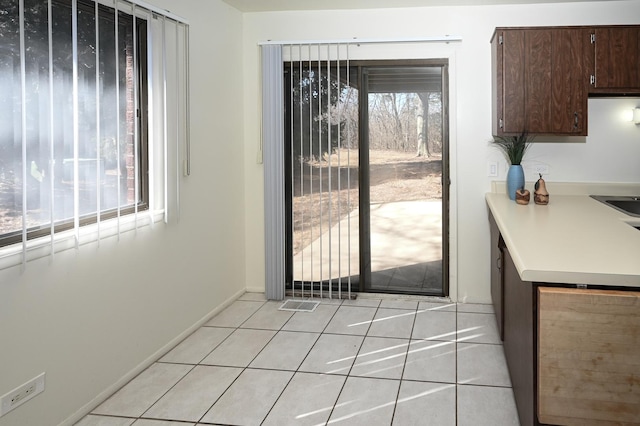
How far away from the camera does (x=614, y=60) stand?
3969 mm

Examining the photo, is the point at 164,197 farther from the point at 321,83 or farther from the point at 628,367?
the point at 628,367

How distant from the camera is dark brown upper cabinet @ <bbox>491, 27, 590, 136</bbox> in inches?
158

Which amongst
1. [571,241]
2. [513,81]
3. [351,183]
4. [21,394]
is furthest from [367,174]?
[21,394]

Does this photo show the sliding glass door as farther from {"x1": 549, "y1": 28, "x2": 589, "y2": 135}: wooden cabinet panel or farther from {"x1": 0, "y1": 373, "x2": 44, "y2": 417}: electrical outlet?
{"x1": 0, "y1": 373, "x2": 44, "y2": 417}: electrical outlet

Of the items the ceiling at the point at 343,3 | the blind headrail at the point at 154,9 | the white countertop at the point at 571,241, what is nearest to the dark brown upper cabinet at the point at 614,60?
the ceiling at the point at 343,3

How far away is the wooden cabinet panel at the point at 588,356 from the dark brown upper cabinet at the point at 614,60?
2576 mm

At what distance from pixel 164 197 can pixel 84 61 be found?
3.29 feet

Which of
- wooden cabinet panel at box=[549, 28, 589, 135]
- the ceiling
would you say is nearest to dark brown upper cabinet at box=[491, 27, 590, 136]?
wooden cabinet panel at box=[549, 28, 589, 135]

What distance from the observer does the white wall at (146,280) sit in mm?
2387

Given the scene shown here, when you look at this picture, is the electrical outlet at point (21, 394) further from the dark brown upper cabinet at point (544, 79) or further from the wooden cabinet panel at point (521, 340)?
the dark brown upper cabinet at point (544, 79)

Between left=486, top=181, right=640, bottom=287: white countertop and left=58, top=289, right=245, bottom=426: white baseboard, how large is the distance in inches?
81.7

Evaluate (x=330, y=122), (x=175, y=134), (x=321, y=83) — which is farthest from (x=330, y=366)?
(x=321, y=83)

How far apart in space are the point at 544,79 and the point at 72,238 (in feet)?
10.7

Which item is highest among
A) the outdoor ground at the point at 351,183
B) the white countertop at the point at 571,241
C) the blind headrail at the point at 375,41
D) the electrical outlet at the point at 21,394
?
the blind headrail at the point at 375,41
